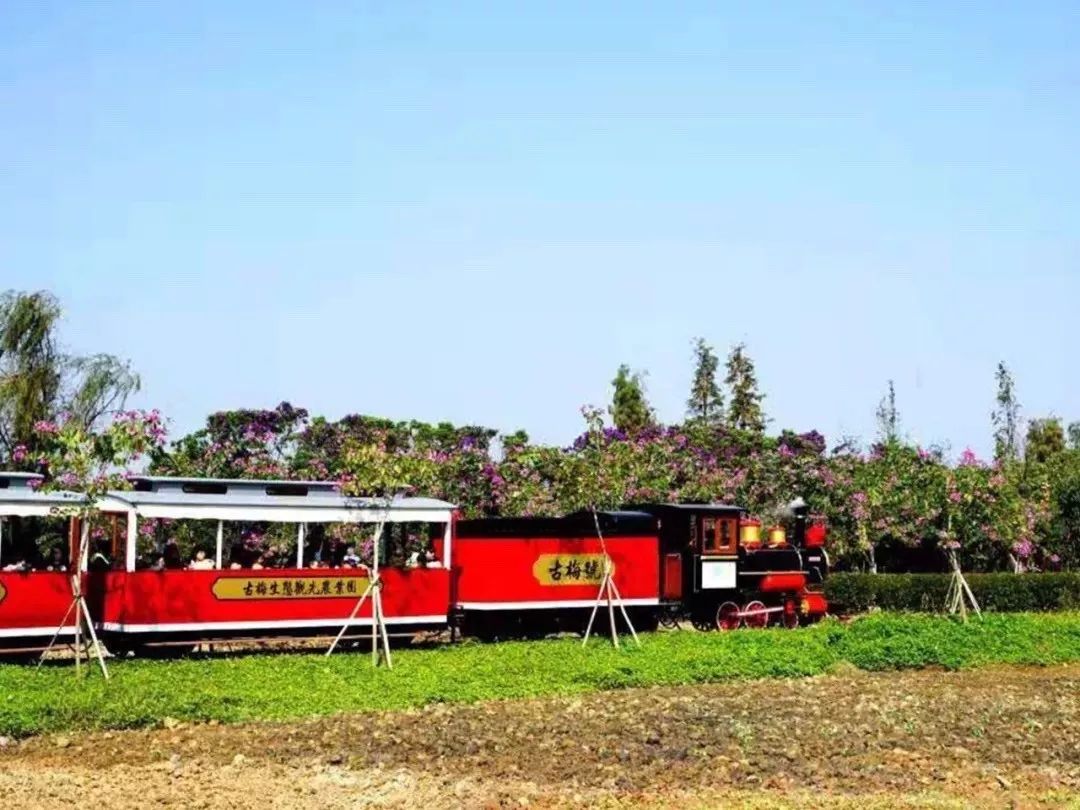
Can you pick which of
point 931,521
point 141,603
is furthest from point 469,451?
point 141,603

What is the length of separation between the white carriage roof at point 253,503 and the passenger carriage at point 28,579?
3.89 feet

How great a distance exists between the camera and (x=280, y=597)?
79.3 ft

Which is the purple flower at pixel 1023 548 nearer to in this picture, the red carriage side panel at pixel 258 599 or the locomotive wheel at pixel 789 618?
the locomotive wheel at pixel 789 618

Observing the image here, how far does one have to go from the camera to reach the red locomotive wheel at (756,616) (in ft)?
99.7

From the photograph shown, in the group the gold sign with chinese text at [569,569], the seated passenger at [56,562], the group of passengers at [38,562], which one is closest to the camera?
the group of passengers at [38,562]

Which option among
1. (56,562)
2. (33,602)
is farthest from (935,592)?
(33,602)

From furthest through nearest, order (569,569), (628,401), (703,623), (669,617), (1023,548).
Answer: (628,401) < (1023,548) < (669,617) < (703,623) < (569,569)

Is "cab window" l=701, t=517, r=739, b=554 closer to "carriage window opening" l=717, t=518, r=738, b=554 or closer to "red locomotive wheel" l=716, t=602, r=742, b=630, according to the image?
"carriage window opening" l=717, t=518, r=738, b=554

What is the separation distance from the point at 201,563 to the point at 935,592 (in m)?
20.9

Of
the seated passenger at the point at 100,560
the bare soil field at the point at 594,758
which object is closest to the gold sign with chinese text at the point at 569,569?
the bare soil field at the point at 594,758

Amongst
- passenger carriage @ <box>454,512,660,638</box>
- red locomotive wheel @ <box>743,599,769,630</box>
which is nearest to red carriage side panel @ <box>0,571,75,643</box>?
passenger carriage @ <box>454,512,660,638</box>

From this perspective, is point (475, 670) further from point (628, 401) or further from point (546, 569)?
point (628, 401)

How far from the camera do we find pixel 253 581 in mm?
23859

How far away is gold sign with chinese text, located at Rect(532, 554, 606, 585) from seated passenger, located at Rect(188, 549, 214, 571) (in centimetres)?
652
